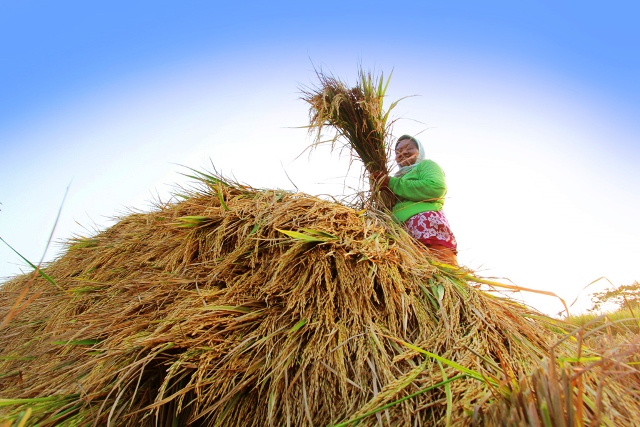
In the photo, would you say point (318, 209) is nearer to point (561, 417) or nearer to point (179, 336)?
point (179, 336)

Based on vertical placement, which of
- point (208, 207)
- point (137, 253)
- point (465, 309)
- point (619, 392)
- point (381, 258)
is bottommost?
point (619, 392)

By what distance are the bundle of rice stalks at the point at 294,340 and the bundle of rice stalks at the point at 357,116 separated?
84cm

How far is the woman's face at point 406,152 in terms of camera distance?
97.0 inches

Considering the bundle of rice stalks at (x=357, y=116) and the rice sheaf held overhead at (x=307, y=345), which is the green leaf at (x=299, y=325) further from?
the bundle of rice stalks at (x=357, y=116)

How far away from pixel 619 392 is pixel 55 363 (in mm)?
1871

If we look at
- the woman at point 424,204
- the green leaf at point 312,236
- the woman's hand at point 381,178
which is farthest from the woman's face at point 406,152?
the green leaf at point 312,236

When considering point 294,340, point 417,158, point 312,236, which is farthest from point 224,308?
point 417,158

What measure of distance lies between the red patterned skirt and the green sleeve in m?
0.11

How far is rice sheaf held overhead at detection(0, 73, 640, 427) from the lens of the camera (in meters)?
0.91

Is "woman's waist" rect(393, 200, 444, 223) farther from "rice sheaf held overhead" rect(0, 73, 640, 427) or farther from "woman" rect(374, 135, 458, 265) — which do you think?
"rice sheaf held overhead" rect(0, 73, 640, 427)

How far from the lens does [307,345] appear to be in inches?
41.3

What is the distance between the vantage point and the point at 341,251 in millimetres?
1139

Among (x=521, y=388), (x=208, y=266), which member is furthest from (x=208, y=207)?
(x=521, y=388)

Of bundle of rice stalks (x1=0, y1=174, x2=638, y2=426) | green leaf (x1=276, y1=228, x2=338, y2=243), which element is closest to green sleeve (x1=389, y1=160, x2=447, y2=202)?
bundle of rice stalks (x1=0, y1=174, x2=638, y2=426)
